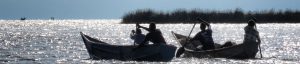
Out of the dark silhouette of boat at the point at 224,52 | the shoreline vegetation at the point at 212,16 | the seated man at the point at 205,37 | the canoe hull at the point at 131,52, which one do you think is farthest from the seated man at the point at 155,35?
the shoreline vegetation at the point at 212,16

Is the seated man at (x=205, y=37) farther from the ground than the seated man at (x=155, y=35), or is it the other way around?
the seated man at (x=155, y=35)

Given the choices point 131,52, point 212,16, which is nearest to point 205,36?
point 131,52

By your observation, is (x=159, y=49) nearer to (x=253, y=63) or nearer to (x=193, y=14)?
(x=253, y=63)

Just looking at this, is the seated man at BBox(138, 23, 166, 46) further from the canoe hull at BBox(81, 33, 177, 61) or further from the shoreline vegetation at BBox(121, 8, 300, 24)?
the shoreline vegetation at BBox(121, 8, 300, 24)

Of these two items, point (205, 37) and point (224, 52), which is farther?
point (224, 52)

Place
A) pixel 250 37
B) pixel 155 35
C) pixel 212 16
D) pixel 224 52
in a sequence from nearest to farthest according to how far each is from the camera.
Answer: pixel 155 35
pixel 250 37
pixel 224 52
pixel 212 16

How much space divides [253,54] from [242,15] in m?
80.9

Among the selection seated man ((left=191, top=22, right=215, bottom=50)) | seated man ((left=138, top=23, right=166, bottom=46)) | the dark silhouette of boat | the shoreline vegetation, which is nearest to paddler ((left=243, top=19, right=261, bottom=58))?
the dark silhouette of boat

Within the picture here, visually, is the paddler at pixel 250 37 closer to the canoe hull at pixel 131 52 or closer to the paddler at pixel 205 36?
the paddler at pixel 205 36

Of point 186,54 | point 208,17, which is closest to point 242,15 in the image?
point 208,17

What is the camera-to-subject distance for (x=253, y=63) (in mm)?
31656

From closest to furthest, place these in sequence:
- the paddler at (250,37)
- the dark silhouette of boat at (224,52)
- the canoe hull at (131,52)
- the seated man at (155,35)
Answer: the seated man at (155,35), the canoe hull at (131,52), the paddler at (250,37), the dark silhouette of boat at (224,52)

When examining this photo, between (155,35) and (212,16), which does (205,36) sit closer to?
(155,35)

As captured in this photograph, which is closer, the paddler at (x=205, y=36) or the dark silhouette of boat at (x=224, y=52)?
the paddler at (x=205, y=36)
